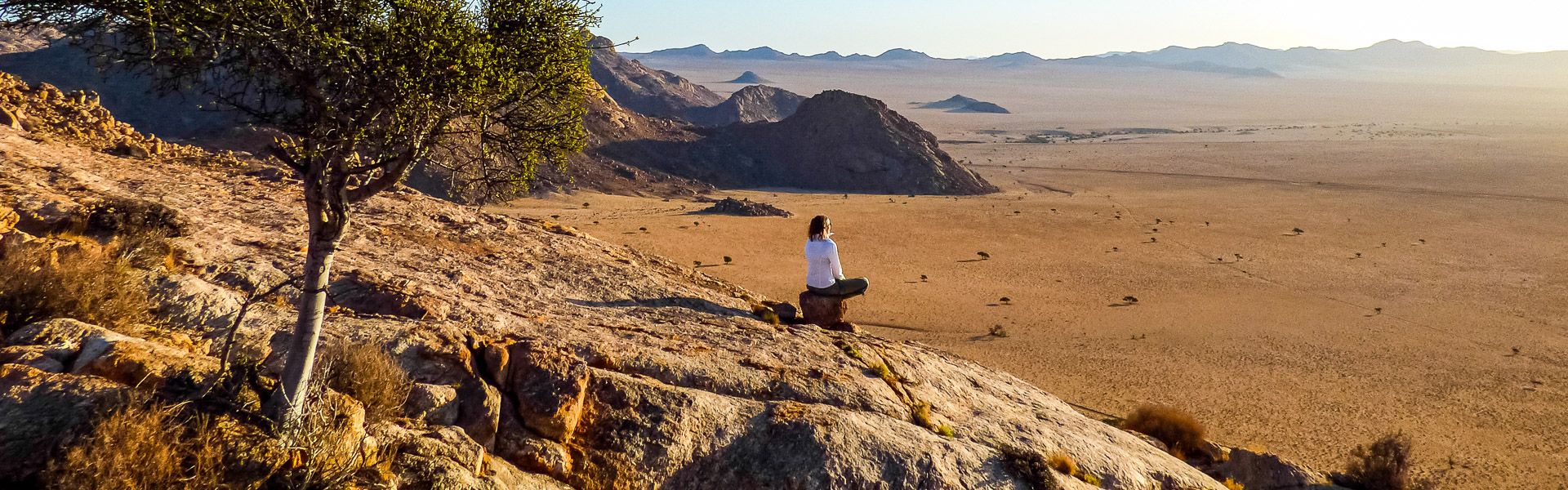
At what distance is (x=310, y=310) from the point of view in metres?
4.55

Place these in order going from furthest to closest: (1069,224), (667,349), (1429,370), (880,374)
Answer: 1. (1069,224)
2. (1429,370)
3. (880,374)
4. (667,349)

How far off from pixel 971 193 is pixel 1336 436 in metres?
35.1

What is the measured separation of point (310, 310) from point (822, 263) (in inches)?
253

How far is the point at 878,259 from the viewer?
26719mm

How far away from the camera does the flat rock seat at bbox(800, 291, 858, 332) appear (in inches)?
412

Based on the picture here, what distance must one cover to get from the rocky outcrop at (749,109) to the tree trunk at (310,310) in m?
75.2

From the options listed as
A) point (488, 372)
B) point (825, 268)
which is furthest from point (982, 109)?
point (488, 372)

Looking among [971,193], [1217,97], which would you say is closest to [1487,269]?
[971,193]

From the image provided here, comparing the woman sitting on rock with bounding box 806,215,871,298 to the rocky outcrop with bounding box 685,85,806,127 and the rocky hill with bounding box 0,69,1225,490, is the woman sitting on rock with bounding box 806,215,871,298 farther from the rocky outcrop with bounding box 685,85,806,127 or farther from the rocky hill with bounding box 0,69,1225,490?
the rocky outcrop with bounding box 685,85,806,127

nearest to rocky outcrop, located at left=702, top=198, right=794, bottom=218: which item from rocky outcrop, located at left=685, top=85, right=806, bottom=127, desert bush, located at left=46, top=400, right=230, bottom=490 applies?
desert bush, located at left=46, top=400, right=230, bottom=490

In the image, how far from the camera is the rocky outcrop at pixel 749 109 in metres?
84.7

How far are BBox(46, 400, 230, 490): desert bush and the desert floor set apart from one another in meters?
12.7

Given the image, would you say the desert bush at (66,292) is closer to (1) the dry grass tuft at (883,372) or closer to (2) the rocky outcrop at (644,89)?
(1) the dry grass tuft at (883,372)

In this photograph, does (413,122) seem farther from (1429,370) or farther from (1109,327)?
(1429,370)
